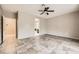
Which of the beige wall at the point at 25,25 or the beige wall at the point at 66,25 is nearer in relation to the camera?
the beige wall at the point at 25,25

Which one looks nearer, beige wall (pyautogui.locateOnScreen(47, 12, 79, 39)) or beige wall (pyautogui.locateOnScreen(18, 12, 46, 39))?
beige wall (pyautogui.locateOnScreen(18, 12, 46, 39))

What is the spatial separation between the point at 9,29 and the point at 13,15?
3.42m

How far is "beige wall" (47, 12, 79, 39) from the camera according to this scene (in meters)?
6.84

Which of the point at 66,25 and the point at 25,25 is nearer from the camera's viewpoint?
the point at 25,25

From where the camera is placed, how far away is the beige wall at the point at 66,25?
6.84 m

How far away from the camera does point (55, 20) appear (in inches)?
361

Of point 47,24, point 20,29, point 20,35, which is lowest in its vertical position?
point 20,35

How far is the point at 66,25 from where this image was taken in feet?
25.3

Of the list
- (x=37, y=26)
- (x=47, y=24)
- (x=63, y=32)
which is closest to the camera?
(x=63, y=32)

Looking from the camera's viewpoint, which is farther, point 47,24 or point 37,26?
point 47,24
